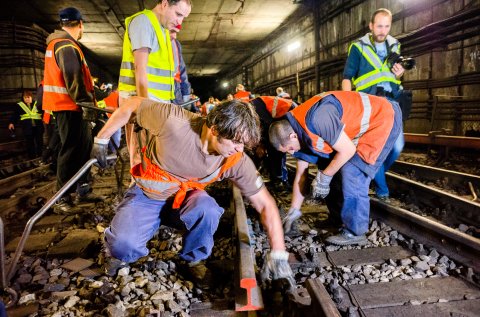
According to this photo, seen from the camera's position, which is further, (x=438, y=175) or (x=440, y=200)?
(x=438, y=175)

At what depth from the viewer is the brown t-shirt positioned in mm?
2197

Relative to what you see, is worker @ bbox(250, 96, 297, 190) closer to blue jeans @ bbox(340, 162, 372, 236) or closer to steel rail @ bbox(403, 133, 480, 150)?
blue jeans @ bbox(340, 162, 372, 236)

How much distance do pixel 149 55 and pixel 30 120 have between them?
7.56m

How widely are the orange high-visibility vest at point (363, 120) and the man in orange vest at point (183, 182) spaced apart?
34.6 inches

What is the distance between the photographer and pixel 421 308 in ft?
6.24

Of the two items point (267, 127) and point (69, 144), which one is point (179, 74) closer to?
point (267, 127)

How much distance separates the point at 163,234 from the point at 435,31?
6797 millimetres

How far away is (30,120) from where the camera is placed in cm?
863

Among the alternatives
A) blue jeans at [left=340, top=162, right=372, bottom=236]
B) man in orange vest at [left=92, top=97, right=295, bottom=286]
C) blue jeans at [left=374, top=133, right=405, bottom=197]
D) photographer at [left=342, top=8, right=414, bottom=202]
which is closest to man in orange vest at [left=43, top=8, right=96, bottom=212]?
man in orange vest at [left=92, top=97, right=295, bottom=286]

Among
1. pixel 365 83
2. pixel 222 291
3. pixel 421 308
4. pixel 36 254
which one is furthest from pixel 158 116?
pixel 365 83

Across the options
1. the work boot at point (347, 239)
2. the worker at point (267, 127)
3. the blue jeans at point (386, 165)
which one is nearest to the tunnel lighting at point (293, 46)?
the worker at point (267, 127)

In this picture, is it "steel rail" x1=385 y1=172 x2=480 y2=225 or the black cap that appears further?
the black cap

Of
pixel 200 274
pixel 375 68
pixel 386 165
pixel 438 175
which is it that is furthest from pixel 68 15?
pixel 438 175

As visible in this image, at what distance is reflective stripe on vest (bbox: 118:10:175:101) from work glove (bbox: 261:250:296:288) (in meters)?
1.81
